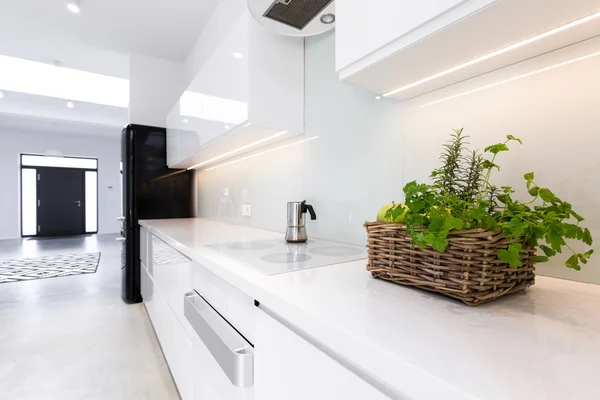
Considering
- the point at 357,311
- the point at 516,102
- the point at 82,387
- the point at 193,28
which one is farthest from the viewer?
the point at 193,28

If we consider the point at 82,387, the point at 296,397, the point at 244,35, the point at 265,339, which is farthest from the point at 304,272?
the point at 82,387

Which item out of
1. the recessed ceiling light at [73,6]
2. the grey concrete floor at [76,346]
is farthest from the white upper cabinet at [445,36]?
the recessed ceiling light at [73,6]

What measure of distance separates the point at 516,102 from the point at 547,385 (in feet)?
2.53

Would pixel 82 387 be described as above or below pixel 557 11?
below

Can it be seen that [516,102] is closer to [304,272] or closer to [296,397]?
[304,272]

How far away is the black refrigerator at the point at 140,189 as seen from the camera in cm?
312

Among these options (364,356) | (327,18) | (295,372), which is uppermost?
(327,18)

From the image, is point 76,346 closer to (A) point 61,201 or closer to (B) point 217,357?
(B) point 217,357

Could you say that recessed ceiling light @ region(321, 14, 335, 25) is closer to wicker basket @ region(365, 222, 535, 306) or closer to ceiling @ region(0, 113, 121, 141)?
wicker basket @ region(365, 222, 535, 306)

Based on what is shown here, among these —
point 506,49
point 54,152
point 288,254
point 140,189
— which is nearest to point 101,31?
point 140,189

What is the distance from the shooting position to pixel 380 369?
16.5 inches

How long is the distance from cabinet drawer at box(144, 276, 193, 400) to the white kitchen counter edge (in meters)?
0.85

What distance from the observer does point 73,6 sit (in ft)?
8.50

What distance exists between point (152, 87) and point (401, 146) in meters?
3.35
